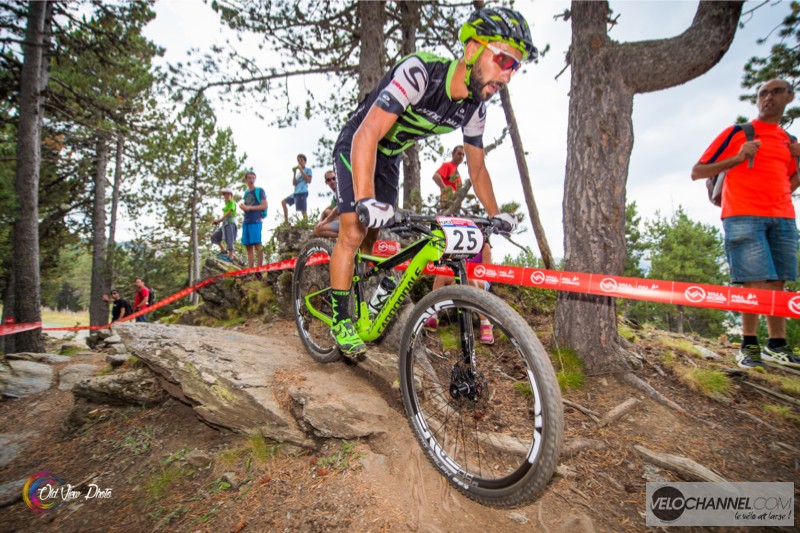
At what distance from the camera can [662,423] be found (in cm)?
290

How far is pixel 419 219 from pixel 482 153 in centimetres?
112

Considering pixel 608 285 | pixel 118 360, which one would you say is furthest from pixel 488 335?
pixel 118 360

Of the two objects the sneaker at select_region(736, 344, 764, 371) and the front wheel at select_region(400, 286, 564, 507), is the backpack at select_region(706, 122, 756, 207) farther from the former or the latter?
the front wheel at select_region(400, 286, 564, 507)

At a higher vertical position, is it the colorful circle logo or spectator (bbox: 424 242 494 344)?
spectator (bbox: 424 242 494 344)

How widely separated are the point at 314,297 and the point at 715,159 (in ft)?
15.3

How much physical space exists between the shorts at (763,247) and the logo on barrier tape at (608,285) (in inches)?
64.3

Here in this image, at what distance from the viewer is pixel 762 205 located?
355 cm

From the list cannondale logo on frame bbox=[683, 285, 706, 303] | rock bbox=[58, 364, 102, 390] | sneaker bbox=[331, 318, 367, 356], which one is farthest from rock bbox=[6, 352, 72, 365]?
cannondale logo on frame bbox=[683, 285, 706, 303]

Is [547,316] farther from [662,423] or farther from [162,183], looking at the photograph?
[162,183]

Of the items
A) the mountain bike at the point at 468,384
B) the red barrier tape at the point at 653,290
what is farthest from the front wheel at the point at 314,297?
the mountain bike at the point at 468,384

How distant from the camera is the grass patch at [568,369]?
3.37m

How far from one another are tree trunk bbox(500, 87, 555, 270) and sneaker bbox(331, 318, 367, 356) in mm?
3310

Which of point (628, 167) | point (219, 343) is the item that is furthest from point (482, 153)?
point (219, 343)

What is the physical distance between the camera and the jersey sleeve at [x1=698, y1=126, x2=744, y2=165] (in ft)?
12.2
